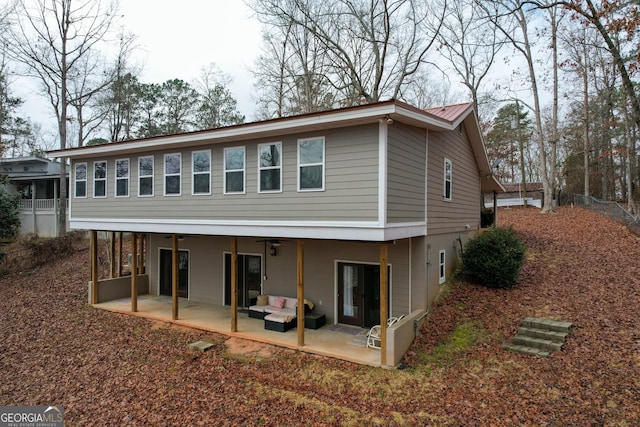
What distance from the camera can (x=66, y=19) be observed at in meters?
22.0

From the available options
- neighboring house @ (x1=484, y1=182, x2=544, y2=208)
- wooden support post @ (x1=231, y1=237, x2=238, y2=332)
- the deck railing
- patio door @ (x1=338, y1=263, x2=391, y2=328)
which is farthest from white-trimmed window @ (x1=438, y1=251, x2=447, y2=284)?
neighboring house @ (x1=484, y1=182, x2=544, y2=208)

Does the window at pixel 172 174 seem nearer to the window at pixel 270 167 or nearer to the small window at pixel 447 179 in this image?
the window at pixel 270 167

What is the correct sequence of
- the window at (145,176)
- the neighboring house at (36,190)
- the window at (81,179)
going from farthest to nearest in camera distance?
the neighboring house at (36,190) → the window at (81,179) → the window at (145,176)

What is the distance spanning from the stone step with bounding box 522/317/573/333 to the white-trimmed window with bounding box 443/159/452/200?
413 centimetres

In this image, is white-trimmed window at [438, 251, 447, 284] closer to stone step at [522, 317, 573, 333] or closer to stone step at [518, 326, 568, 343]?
stone step at [522, 317, 573, 333]

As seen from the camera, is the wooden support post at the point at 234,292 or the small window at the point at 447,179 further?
the small window at the point at 447,179

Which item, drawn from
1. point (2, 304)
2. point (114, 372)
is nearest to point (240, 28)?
point (2, 304)

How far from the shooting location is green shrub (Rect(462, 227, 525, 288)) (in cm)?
1097

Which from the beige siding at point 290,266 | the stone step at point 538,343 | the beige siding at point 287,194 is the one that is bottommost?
the stone step at point 538,343

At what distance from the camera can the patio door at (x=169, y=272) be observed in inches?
566

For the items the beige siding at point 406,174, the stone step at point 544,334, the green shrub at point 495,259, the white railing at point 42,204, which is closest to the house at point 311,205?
the beige siding at point 406,174

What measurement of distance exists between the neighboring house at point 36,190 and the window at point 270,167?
824 inches

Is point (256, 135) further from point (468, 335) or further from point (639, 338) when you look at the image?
point (639, 338)

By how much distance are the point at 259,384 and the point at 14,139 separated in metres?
40.1
